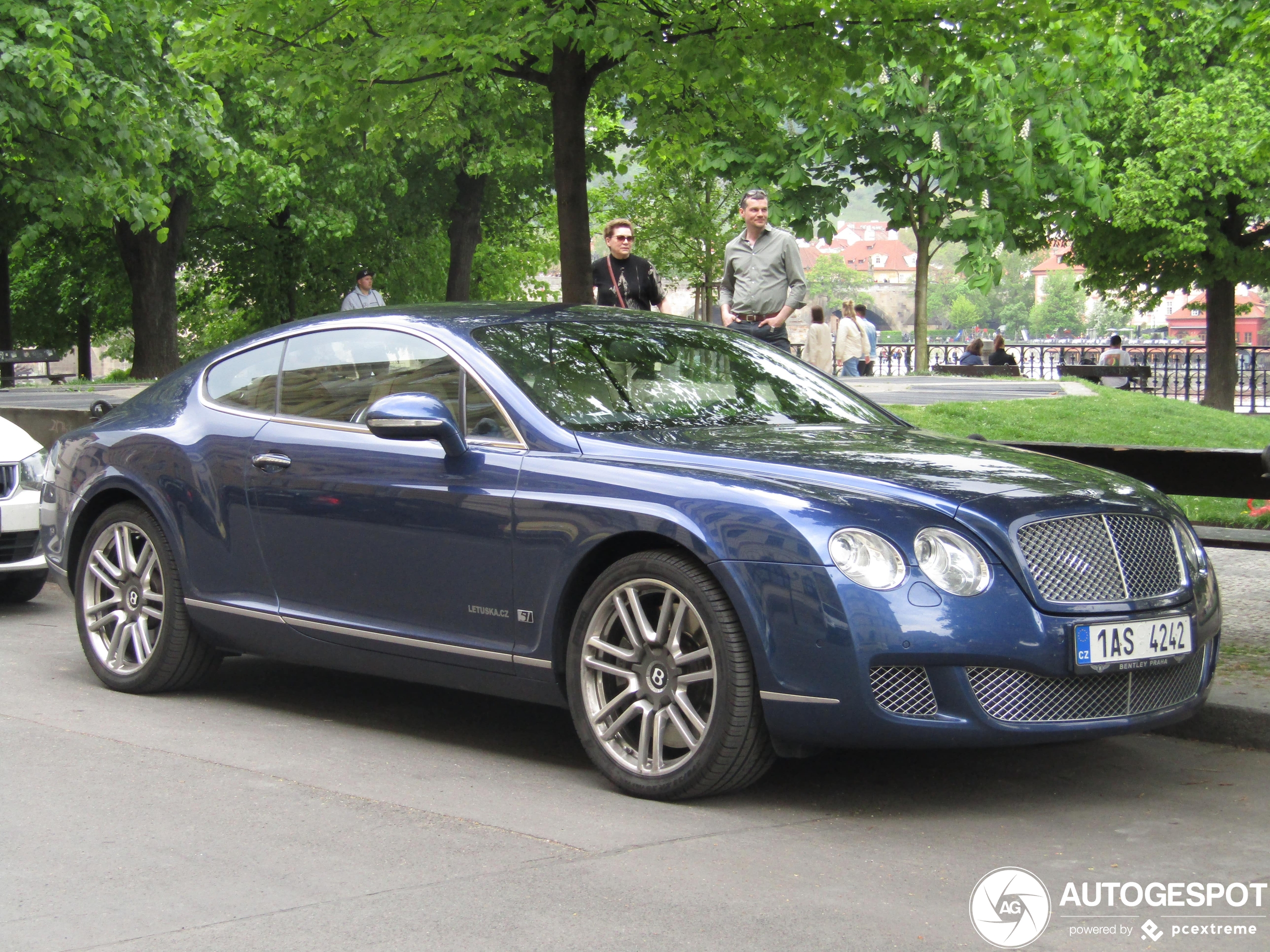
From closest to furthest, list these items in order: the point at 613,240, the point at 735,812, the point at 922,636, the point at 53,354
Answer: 1. the point at 922,636
2. the point at 735,812
3. the point at 613,240
4. the point at 53,354

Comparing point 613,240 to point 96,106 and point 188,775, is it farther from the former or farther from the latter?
point 96,106

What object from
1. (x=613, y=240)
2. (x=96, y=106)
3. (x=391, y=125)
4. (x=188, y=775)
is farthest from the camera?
(x=96, y=106)

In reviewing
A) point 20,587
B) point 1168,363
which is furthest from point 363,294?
point 1168,363

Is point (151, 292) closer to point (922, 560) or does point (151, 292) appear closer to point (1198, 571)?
point (1198, 571)

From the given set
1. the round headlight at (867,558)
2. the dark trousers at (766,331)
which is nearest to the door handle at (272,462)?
the round headlight at (867,558)

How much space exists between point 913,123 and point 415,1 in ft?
47.6

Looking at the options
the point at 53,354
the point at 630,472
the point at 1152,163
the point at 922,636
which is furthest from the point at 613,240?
the point at 53,354

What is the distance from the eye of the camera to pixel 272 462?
5.86m

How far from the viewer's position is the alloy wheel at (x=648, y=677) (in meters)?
4.70

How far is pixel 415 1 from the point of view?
9641 mm

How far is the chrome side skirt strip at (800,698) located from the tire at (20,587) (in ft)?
18.6

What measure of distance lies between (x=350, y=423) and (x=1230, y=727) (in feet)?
10.9

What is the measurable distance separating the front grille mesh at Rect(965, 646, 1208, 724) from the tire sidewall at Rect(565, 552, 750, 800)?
686 mm

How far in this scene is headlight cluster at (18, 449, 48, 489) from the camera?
8.68m
